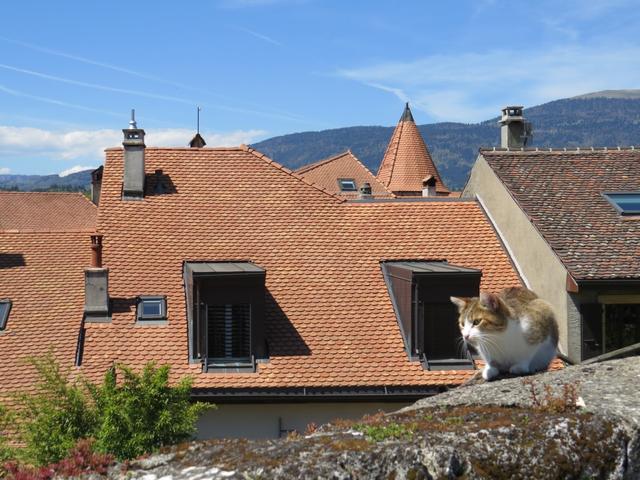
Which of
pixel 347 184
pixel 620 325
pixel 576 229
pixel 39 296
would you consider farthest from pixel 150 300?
pixel 347 184

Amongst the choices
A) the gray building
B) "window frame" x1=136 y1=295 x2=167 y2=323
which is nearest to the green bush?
"window frame" x1=136 y1=295 x2=167 y2=323

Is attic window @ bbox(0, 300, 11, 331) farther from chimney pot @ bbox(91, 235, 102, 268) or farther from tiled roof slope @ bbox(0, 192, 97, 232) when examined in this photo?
tiled roof slope @ bbox(0, 192, 97, 232)

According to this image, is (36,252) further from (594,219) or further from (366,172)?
(366,172)

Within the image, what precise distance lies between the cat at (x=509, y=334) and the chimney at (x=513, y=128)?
48.3ft

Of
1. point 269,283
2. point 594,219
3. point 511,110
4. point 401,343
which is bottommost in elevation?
point 401,343

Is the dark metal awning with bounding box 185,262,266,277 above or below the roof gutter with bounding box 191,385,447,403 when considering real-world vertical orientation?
above

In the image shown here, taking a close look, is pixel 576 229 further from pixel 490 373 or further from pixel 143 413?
pixel 143 413

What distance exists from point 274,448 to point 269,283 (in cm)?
1214

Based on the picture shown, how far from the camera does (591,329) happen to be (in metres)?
15.1

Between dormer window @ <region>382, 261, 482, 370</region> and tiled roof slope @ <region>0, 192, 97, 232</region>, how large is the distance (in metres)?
30.3

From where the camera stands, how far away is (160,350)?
49.8 feet

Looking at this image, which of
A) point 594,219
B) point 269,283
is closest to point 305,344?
point 269,283

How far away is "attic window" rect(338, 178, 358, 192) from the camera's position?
45228mm

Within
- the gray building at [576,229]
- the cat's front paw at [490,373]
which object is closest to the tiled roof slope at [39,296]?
the gray building at [576,229]
